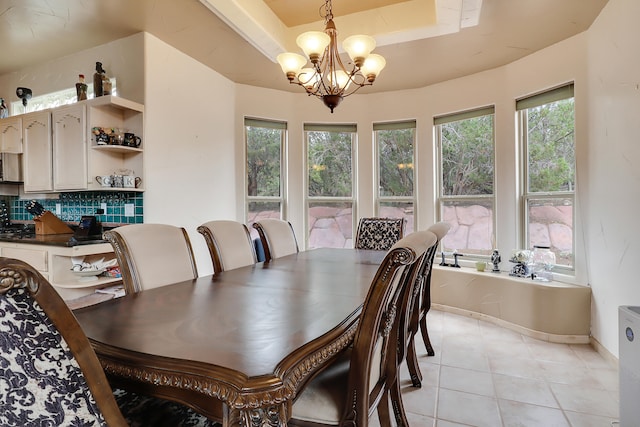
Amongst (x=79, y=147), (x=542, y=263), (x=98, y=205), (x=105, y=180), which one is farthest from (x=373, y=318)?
(x=98, y=205)

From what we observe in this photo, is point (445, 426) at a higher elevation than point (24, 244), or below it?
below

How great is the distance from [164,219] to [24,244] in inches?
41.3

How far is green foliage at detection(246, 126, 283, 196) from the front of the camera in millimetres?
4227

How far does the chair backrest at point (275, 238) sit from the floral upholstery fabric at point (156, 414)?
1.61 metres

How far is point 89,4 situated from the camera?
249cm

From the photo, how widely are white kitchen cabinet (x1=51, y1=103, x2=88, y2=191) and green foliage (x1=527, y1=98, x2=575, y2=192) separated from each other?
414cm

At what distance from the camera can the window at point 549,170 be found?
3047 millimetres

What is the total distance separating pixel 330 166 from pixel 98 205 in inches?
104

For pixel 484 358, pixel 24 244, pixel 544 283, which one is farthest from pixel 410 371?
pixel 24 244

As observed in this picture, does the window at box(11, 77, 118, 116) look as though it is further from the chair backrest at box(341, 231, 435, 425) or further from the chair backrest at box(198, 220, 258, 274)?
the chair backrest at box(341, 231, 435, 425)

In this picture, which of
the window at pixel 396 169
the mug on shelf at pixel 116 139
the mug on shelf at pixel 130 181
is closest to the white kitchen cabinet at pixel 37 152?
the mug on shelf at pixel 116 139

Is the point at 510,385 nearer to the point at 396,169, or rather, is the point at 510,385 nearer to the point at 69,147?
the point at 396,169

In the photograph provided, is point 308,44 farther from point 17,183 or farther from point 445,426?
point 17,183

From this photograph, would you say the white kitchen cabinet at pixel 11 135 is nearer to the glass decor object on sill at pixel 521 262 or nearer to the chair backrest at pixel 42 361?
the chair backrest at pixel 42 361
